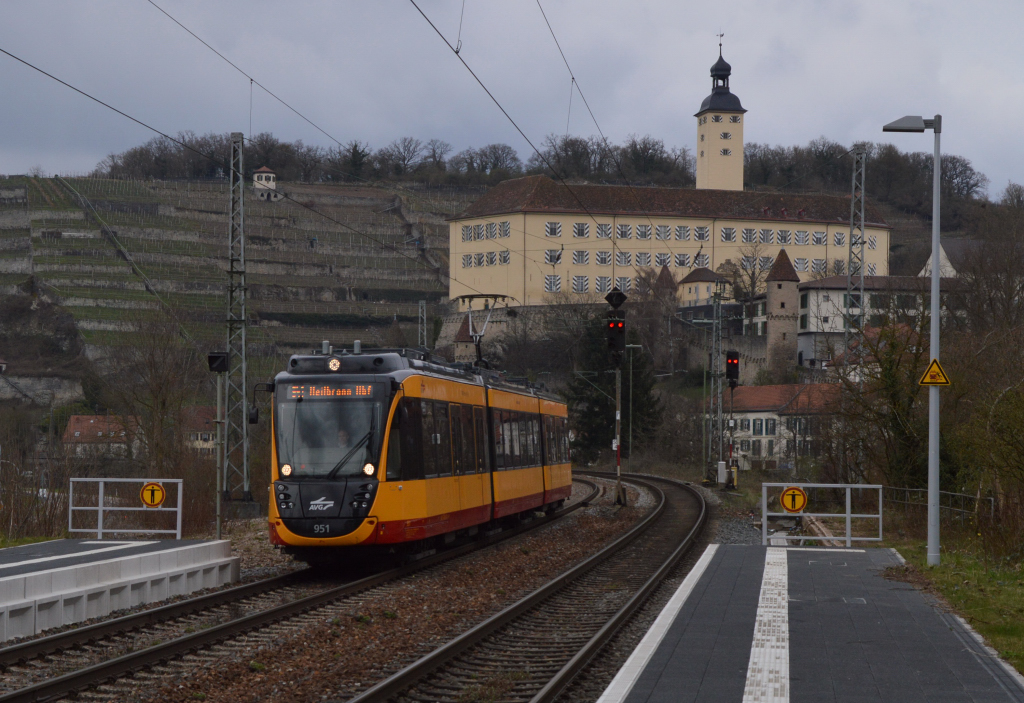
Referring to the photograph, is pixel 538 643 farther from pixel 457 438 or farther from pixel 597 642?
pixel 457 438

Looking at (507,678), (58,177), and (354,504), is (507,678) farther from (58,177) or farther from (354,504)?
(58,177)

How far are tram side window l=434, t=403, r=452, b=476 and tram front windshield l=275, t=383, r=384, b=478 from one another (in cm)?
190

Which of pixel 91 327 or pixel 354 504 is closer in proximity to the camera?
pixel 354 504

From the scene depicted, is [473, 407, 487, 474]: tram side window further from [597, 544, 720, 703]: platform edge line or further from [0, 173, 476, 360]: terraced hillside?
Answer: [0, 173, 476, 360]: terraced hillside

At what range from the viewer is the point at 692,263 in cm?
12975

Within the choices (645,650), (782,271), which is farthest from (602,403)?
(645,650)

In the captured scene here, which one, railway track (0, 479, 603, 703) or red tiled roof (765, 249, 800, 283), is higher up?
red tiled roof (765, 249, 800, 283)

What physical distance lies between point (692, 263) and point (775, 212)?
11637 mm

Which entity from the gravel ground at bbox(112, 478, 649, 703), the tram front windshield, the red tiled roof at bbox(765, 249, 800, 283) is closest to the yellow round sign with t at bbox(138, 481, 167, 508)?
the tram front windshield

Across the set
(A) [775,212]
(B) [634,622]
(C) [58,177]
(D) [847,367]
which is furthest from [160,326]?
(C) [58,177]

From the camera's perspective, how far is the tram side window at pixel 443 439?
18.4 m

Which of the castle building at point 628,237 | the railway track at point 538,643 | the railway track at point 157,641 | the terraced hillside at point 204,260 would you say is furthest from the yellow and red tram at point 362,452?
the castle building at point 628,237

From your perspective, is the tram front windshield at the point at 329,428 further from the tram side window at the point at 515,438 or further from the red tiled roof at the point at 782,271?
the red tiled roof at the point at 782,271

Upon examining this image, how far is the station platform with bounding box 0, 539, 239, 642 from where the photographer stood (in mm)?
11539
